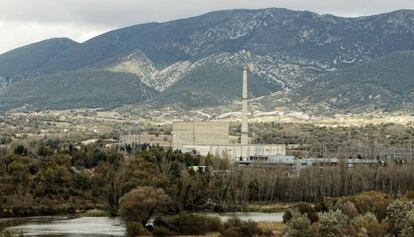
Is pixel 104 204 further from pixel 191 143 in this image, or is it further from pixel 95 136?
pixel 95 136

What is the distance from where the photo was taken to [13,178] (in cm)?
9762

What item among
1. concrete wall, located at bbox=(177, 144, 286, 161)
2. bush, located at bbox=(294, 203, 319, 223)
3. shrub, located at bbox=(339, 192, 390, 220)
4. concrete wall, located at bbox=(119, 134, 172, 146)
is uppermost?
concrete wall, located at bbox=(119, 134, 172, 146)

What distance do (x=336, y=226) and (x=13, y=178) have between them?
50.0 m

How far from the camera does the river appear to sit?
6875 centimetres

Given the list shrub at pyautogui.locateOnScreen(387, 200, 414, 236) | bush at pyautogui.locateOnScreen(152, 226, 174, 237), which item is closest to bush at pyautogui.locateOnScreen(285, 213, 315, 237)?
shrub at pyautogui.locateOnScreen(387, 200, 414, 236)

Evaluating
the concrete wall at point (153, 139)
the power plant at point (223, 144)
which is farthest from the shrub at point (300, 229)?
the concrete wall at point (153, 139)

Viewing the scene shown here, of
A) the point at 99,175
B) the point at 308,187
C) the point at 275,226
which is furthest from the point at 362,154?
the point at 275,226

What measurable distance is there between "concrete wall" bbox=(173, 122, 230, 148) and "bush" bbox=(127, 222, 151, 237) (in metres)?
84.5

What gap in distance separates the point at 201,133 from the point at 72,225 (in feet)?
260

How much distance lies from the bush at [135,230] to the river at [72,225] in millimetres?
945

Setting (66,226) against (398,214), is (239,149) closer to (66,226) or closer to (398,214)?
(66,226)

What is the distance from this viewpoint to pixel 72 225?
75.6 m

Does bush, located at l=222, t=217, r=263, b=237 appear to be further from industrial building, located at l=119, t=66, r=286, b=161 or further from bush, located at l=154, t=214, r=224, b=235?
industrial building, located at l=119, t=66, r=286, b=161

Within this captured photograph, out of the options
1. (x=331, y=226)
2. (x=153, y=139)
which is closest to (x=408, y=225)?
(x=331, y=226)
